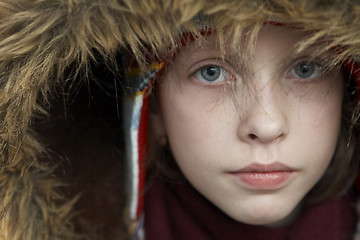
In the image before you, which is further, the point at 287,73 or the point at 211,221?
the point at 211,221

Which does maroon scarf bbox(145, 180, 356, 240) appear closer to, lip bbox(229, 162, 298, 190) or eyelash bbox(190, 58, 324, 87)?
lip bbox(229, 162, 298, 190)

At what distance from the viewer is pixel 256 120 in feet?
3.11

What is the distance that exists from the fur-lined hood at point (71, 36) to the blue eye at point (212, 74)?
0.30ft

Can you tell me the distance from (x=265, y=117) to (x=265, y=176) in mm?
136

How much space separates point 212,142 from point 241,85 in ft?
0.41

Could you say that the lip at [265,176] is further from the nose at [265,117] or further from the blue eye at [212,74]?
the blue eye at [212,74]

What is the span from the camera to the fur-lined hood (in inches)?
34.1

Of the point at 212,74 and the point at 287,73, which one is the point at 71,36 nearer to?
the point at 212,74

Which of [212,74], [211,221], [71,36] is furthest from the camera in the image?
[211,221]

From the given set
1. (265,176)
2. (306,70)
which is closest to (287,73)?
(306,70)

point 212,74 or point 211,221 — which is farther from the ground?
point 212,74

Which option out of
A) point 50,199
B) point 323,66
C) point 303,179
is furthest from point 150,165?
point 323,66

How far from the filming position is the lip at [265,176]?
3.31 ft

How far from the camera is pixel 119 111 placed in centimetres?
122
